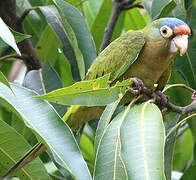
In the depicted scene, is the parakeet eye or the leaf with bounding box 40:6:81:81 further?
the leaf with bounding box 40:6:81:81

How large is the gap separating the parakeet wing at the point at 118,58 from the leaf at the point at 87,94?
16.9 inches

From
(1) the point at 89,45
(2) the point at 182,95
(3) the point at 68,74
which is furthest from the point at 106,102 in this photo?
(3) the point at 68,74

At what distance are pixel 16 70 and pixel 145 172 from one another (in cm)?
243

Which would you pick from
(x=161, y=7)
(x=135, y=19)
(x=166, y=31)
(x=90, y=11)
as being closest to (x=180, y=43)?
(x=166, y=31)

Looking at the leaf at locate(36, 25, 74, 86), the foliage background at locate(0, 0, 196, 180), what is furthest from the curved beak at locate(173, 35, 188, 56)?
the leaf at locate(36, 25, 74, 86)

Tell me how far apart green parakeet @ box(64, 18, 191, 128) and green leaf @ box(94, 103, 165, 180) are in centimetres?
43

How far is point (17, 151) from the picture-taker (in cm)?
149

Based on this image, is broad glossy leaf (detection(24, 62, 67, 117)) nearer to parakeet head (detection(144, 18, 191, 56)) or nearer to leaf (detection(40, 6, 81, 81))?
leaf (detection(40, 6, 81, 81))

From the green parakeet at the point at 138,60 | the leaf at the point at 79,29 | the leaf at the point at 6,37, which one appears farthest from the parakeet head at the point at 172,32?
the leaf at the point at 6,37

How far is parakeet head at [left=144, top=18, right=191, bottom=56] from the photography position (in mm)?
1678

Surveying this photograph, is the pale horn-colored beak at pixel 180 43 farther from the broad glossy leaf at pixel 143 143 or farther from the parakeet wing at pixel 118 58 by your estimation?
the broad glossy leaf at pixel 143 143

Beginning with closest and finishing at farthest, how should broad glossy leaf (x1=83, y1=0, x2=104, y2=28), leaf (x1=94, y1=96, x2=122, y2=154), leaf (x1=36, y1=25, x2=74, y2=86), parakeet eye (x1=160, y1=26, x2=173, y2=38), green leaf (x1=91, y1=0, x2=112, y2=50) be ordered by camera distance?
leaf (x1=94, y1=96, x2=122, y2=154)
parakeet eye (x1=160, y1=26, x2=173, y2=38)
leaf (x1=36, y1=25, x2=74, y2=86)
green leaf (x1=91, y1=0, x2=112, y2=50)
broad glossy leaf (x1=83, y1=0, x2=104, y2=28)

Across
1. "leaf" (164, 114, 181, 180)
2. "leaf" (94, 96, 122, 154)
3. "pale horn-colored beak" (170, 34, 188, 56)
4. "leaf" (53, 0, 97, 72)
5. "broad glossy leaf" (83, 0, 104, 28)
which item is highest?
"leaf" (53, 0, 97, 72)

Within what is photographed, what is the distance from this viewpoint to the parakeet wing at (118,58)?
1788 mm
